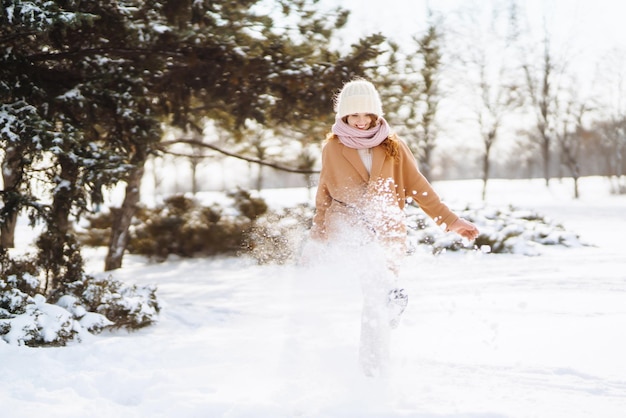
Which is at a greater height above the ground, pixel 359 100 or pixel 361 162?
pixel 359 100

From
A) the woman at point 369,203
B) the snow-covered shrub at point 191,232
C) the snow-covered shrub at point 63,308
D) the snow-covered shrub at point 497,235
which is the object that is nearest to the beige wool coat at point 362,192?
the woman at point 369,203

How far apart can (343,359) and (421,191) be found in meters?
1.23

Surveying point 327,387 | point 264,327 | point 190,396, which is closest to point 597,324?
point 327,387

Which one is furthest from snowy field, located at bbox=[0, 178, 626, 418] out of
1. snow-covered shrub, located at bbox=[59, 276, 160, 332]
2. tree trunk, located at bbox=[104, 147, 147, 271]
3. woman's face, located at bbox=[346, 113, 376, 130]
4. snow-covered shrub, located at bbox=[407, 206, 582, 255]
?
snow-covered shrub, located at bbox=[407, 206, 582, 255]

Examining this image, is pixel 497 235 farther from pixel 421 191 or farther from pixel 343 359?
pixel 421 191

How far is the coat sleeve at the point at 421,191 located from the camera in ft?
11.2

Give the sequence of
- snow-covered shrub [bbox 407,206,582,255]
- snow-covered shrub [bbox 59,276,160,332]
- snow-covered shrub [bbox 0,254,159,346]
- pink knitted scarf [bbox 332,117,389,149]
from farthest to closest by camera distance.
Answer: snow-covered shrub [bbox 407,206,582,255] → snow-covered shrub [bbox 59,276,160,332] → snow-covered shrub [bbox 0,254,159,346] → pink knitted scarf [bbox 332,117,389,149]

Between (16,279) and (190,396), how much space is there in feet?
8.49

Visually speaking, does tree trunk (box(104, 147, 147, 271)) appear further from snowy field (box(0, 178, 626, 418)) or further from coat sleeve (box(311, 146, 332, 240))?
coat sleeve (box(311, 146, 332, 240))

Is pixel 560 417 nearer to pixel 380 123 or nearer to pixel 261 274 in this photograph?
pixel 380 123

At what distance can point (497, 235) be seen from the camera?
33.4ft

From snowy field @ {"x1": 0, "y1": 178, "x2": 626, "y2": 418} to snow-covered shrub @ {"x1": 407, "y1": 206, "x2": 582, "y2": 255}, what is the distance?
11.1ft

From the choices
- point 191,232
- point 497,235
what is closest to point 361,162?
point 497,235

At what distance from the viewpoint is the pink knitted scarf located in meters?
3.22
